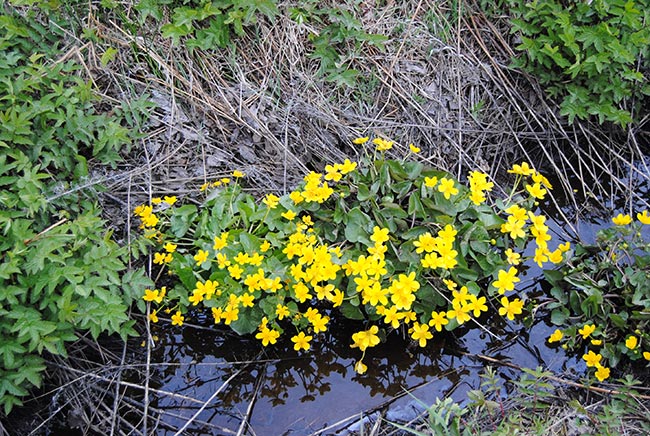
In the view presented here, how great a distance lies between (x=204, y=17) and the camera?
3340 millimetres

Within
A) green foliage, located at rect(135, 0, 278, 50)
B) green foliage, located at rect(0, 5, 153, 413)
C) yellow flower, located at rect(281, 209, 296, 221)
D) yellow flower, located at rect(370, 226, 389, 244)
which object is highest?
green foliage, located at rect(135, 0, 278, 50)

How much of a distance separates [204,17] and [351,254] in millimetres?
1515

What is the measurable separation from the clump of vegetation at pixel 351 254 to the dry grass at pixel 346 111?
1.43ft

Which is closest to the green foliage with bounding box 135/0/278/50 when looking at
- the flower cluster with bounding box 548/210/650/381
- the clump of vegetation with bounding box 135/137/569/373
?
the clump of vegetation with bounding box 135/137/569/373

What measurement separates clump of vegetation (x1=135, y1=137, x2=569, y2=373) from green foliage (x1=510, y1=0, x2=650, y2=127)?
92cm

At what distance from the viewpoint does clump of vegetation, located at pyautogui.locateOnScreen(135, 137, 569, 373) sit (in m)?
2.59

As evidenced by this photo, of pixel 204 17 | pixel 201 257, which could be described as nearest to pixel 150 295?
pixel 201 257

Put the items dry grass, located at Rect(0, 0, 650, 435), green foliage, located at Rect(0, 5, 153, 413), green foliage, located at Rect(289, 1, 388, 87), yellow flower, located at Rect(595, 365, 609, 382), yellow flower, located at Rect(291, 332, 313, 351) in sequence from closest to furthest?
green foliage, located at Rect(0, 5, 153, 413) < yellow flower, located at Rect(595, 365, 609, 382) < yellow flower, located at Rect(291, 332, 313, 351) < dry grass, located at Rect(0, 0, 650, 435) < green foliage, located at Rect(289, 1, 388, 87)

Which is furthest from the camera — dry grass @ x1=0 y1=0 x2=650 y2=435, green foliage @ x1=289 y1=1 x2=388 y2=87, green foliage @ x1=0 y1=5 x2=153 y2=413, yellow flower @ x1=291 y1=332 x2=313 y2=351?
green foliage @ x1=289 y1=1 x2=388 y2=87

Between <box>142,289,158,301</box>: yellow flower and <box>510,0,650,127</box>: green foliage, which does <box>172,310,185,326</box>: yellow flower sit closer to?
<box>142,289,158,301</box>: yellow flower

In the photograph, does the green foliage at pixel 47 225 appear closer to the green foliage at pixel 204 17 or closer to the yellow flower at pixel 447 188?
the green foliage at pixel 204 17

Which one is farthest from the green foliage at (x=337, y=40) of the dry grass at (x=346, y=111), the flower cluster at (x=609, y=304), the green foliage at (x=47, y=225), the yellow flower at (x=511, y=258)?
the flower cluster at (x=609, y=304)

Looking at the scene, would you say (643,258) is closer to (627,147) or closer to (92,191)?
(627,147)

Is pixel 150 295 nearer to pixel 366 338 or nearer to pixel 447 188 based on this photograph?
pixel 366 338
